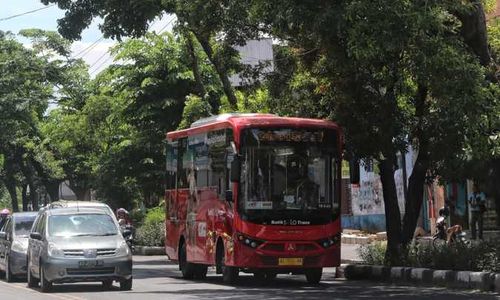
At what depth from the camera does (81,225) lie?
17.9 meters

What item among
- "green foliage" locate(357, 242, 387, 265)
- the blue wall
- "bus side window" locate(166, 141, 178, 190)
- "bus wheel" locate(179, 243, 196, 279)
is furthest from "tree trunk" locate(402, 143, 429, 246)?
the blue wall

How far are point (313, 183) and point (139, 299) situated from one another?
4.89m

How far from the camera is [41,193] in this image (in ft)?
258

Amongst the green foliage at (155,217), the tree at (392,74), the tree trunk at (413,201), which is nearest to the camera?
the tree at (392,74)

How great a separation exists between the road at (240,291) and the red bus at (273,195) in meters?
0.58

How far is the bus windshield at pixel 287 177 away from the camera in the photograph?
17562 mm

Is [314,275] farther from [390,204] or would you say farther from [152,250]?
[152,250]

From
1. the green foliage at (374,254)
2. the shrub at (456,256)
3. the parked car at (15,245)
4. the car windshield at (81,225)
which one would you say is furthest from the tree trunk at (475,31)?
the parked car at (15,245)

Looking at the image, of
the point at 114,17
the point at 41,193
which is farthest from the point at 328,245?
the point at 41,193

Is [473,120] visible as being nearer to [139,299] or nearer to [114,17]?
[139,299]

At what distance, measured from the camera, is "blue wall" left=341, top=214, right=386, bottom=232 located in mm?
35688

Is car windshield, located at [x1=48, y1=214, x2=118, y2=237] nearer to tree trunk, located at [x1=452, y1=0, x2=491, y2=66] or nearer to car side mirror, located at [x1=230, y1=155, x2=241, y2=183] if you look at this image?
car side mirror, located at [x1=230, y1=155, x2=241, y2=183]

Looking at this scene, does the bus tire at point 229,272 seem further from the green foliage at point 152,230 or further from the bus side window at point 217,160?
the green foliage at point 152,230

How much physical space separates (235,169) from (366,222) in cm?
2054
